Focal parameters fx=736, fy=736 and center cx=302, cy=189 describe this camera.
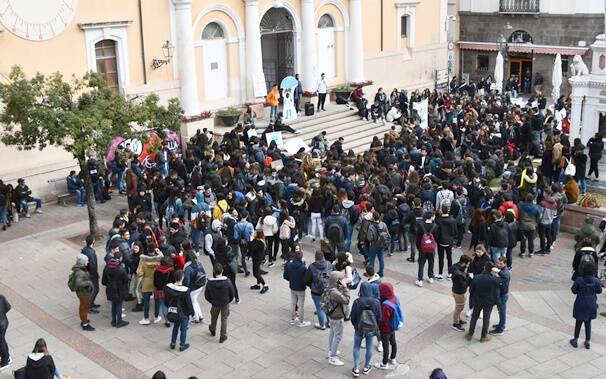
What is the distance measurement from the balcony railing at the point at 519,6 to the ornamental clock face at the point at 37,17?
1001 inches

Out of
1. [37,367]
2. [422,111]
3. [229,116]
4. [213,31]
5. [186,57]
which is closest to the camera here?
[37,367]

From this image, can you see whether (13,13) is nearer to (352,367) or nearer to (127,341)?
(127,341)

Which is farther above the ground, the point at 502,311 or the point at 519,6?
the point at 519,6

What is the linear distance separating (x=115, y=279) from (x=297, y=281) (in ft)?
10.8

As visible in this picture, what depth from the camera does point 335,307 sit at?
11.8 m

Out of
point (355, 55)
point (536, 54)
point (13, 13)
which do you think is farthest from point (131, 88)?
point (536, 54)

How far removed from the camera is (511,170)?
20234mm

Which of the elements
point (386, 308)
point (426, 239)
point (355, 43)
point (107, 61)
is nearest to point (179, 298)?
point (386, 308)

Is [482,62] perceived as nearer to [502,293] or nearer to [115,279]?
[502,293]

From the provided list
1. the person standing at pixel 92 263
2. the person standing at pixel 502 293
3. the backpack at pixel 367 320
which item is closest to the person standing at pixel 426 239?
the person standing at pixel 502 293

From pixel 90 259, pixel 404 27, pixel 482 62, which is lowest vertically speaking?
pixel 90 259

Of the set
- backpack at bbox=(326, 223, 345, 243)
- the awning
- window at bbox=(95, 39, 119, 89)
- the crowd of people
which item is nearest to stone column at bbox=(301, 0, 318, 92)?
the crowd of people

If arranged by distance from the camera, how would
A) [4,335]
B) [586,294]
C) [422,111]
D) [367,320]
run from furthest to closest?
[422,111]
[586,294]
[4,335]
[367,320]

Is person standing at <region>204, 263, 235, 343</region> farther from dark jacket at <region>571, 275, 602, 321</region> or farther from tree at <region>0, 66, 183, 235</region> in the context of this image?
dark jacket at <region>571, 275, 602, 321</region>
